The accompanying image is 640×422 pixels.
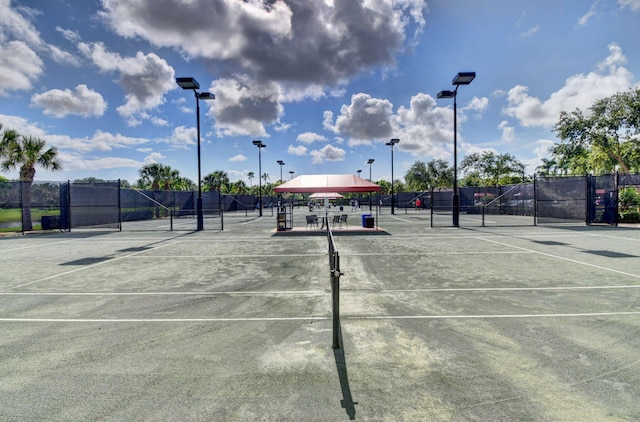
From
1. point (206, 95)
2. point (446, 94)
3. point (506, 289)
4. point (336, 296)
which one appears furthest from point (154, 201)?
point (506, 289)

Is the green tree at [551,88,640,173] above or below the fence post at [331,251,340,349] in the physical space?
above

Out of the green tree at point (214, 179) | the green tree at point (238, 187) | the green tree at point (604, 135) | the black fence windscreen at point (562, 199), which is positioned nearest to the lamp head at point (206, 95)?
the black fence windscreen at point (562, 199)

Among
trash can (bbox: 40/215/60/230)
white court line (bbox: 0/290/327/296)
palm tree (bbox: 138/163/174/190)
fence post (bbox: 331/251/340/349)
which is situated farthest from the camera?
palm tree (bbox: 138/163/174/190)

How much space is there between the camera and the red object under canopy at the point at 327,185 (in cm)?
1855

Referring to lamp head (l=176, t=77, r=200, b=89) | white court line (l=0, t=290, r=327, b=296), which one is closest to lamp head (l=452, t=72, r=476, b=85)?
lamp head (l=176, t=77, r=200, b=89)

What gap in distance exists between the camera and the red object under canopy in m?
18.5

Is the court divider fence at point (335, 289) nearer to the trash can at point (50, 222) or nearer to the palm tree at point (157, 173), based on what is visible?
the trash can at point (50, 222)

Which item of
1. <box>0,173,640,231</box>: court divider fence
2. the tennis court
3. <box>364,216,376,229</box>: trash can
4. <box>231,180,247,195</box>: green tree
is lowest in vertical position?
the tennis court

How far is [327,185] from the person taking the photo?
18797 mm

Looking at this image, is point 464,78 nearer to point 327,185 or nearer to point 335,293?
point 327,185

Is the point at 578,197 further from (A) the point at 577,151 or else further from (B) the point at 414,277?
(B) the point at 414,277

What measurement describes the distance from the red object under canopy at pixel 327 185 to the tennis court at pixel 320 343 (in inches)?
383

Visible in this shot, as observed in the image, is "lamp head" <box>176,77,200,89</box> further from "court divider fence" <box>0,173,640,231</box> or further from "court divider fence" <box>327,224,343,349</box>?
"court divider fence" <box>327,224,343,349</box>

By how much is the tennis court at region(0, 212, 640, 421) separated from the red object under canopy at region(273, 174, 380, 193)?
9.73 meters
